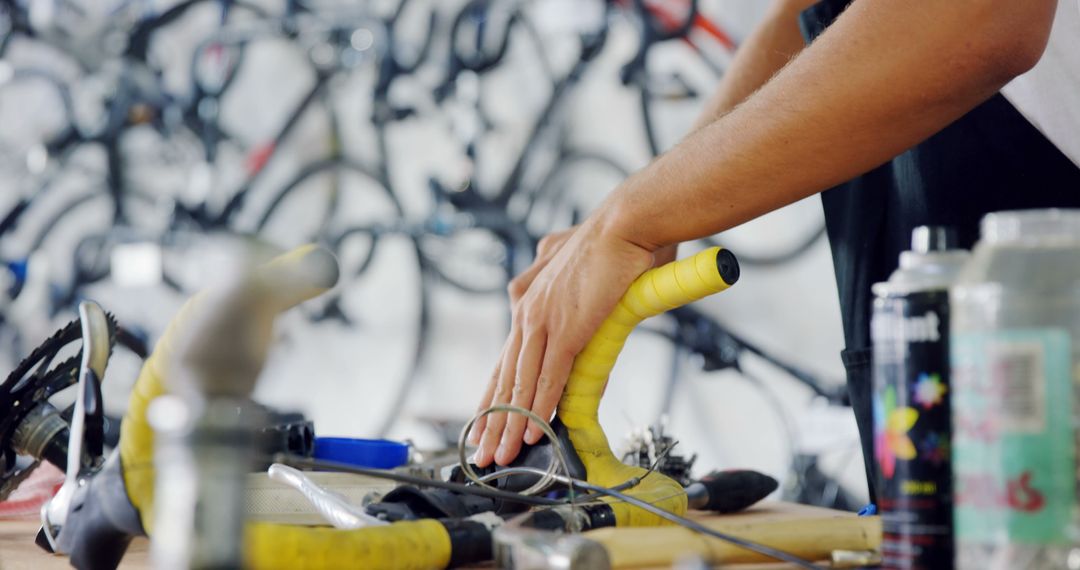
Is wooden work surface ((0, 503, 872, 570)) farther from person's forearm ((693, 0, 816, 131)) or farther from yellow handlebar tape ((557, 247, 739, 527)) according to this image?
person's forearm ((693, 0, 816, 131))

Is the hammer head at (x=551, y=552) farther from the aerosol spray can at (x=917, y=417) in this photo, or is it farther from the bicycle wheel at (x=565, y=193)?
the bicycle wheel at (x=565, y=193)

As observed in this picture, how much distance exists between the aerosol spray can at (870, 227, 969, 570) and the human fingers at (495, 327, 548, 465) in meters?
0.42

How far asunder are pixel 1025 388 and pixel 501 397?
22.2 inches

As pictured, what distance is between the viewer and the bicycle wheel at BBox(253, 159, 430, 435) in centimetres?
374

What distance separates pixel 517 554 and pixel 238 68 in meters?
3.75

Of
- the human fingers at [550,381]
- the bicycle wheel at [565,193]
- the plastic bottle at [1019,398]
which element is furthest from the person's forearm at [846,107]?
A: the bicycle wheel at [565,193]

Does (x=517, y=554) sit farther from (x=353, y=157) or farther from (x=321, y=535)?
(x=353, y=157)

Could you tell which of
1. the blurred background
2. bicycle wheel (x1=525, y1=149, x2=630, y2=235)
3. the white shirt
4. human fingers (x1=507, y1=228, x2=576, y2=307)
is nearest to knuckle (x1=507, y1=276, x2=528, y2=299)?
human fingers (x1=507, y1=228, x2=576, y2=307)

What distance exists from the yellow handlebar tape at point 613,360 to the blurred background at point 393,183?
2246mm

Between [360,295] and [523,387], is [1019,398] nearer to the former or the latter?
[523,387]

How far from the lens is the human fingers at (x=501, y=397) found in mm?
979

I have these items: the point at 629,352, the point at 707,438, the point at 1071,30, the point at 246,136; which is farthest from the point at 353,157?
the point at 1071,30

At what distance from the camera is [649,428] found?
121cm

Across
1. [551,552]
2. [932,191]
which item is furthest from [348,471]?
[932,191]
